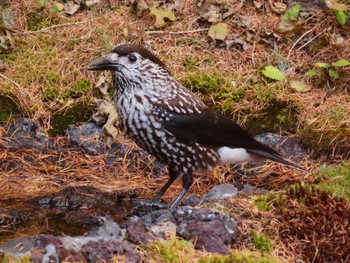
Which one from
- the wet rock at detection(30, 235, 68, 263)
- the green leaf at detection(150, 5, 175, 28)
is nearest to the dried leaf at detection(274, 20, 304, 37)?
the green leaf at detection(150, 5, 175, 28)

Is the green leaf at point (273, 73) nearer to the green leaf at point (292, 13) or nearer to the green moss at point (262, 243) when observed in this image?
the green leaf at point (292, 13)

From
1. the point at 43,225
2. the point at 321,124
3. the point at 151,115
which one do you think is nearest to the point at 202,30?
the point at 321,124

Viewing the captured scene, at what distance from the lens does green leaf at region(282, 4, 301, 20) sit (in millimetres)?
7152

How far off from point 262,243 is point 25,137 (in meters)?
2.73

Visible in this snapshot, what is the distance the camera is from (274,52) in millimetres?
6871

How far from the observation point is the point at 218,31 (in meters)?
7.11

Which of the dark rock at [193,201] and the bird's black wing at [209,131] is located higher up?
the bird's black wing at [209,131]

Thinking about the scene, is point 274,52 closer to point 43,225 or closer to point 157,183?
point 157,183

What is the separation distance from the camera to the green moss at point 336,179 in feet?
15.5

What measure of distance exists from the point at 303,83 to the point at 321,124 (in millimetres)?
589

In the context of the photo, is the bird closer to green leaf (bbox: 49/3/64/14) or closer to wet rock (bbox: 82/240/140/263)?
wet rock (bbox: 82/240/140/263)

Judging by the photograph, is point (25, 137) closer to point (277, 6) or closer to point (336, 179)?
point (336, 179)

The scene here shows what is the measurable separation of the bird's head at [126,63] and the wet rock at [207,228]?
3.83 ft

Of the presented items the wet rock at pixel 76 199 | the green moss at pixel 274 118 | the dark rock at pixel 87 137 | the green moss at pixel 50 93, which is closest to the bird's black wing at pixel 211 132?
the wet rock at pixel 76 199
